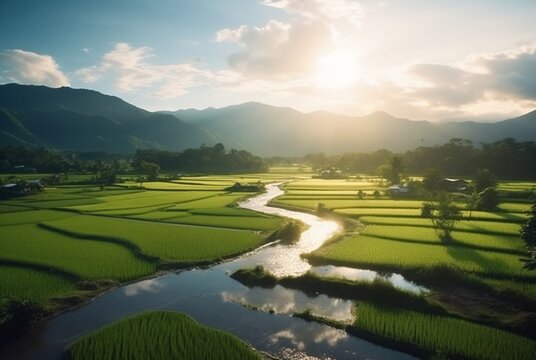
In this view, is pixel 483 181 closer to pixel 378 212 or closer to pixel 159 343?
pixel 378 212

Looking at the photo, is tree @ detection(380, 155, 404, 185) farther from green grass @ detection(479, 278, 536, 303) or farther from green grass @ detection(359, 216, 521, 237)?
green grass @ detection(479, 278, 536, 303)

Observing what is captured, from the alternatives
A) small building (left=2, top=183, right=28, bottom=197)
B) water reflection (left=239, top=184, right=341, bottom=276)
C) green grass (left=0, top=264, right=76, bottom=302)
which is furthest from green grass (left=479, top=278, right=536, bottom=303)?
small building (left=2, top=183, right=28, bottom=197)

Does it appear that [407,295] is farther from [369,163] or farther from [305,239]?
[369,163]

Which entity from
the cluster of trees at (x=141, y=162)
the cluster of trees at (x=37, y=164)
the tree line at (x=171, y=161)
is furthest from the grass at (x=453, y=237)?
the tree line at (x=171, y=161)

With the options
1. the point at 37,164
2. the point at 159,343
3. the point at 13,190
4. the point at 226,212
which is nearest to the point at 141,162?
the point at 37,164

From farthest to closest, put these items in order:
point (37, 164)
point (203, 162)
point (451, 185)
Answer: point (203, 162), point (37, 164), point (451, 185)

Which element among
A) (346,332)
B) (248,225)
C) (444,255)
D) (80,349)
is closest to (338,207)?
(248,225)

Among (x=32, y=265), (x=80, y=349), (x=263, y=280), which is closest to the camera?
(x=80, y=349)
